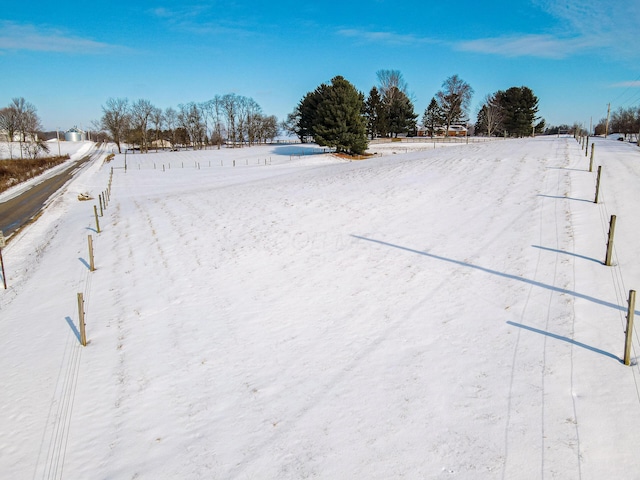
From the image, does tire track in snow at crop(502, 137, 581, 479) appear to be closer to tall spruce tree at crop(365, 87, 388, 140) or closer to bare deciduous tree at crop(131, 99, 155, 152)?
tall spruce tree at crop(365, 87, 388, 140)

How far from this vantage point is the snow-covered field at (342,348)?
6.21 meters

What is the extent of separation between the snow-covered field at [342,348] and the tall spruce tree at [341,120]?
3497 centimetres

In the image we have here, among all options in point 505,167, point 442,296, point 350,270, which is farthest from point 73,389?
point 505,167

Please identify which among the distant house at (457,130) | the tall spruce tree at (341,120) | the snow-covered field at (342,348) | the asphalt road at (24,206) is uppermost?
the distant house at (457,130)

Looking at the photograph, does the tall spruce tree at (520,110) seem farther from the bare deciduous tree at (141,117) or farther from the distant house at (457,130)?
the bare deciduous tree at (141,117)

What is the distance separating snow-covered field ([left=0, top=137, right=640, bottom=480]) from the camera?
6.21m

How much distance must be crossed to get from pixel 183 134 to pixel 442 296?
415 ft

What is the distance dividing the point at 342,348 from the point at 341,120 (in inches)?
1795

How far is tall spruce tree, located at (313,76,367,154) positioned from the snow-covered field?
3497 cm

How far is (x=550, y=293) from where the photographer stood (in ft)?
32.8

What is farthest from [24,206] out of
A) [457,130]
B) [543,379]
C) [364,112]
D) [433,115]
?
[457,130]

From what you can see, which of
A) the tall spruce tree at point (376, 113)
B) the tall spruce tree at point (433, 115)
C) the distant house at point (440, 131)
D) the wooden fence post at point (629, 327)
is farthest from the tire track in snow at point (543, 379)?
the distant house at point (440, 131)

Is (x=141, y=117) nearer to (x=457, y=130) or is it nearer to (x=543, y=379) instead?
(x=457, y=130)

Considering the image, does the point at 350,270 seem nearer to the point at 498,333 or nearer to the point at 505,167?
the point at 498,333
